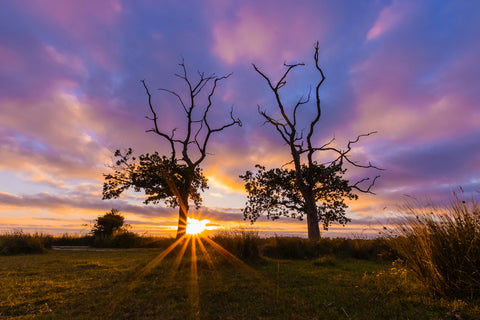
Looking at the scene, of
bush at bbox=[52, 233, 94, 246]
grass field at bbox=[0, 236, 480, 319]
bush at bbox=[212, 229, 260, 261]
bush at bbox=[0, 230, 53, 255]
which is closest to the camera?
grass field at bbox=[0, 236, 480, 319]

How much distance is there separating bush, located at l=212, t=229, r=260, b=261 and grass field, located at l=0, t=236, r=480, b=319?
5.42 feet

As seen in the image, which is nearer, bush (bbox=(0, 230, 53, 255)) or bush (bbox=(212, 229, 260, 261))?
bush (bbox=(212, 229, 260, 261))

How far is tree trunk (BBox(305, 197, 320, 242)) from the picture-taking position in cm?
1766

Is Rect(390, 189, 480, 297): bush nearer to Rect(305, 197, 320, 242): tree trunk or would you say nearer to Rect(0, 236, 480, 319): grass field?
Rect(0, 236, 480, 319): grass field

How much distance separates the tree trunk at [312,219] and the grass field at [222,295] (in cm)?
829

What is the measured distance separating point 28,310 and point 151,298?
8.22 ft

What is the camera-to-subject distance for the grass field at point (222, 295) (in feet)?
16.8

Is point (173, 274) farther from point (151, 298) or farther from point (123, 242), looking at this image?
point (123, 242)

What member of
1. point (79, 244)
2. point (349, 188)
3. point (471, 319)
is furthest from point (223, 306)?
point (79, 244)

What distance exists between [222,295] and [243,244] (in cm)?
495

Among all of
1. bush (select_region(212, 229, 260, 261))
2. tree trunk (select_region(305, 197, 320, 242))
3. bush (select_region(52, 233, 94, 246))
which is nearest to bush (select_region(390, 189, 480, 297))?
bush (select_region(212, 229, 260, 261))

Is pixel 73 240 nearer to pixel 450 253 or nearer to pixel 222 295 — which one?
pixel 222 295

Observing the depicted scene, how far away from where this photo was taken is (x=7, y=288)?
7566 millimetres

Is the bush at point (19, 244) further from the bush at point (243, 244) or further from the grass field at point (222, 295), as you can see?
the bush at point (243, 244)
